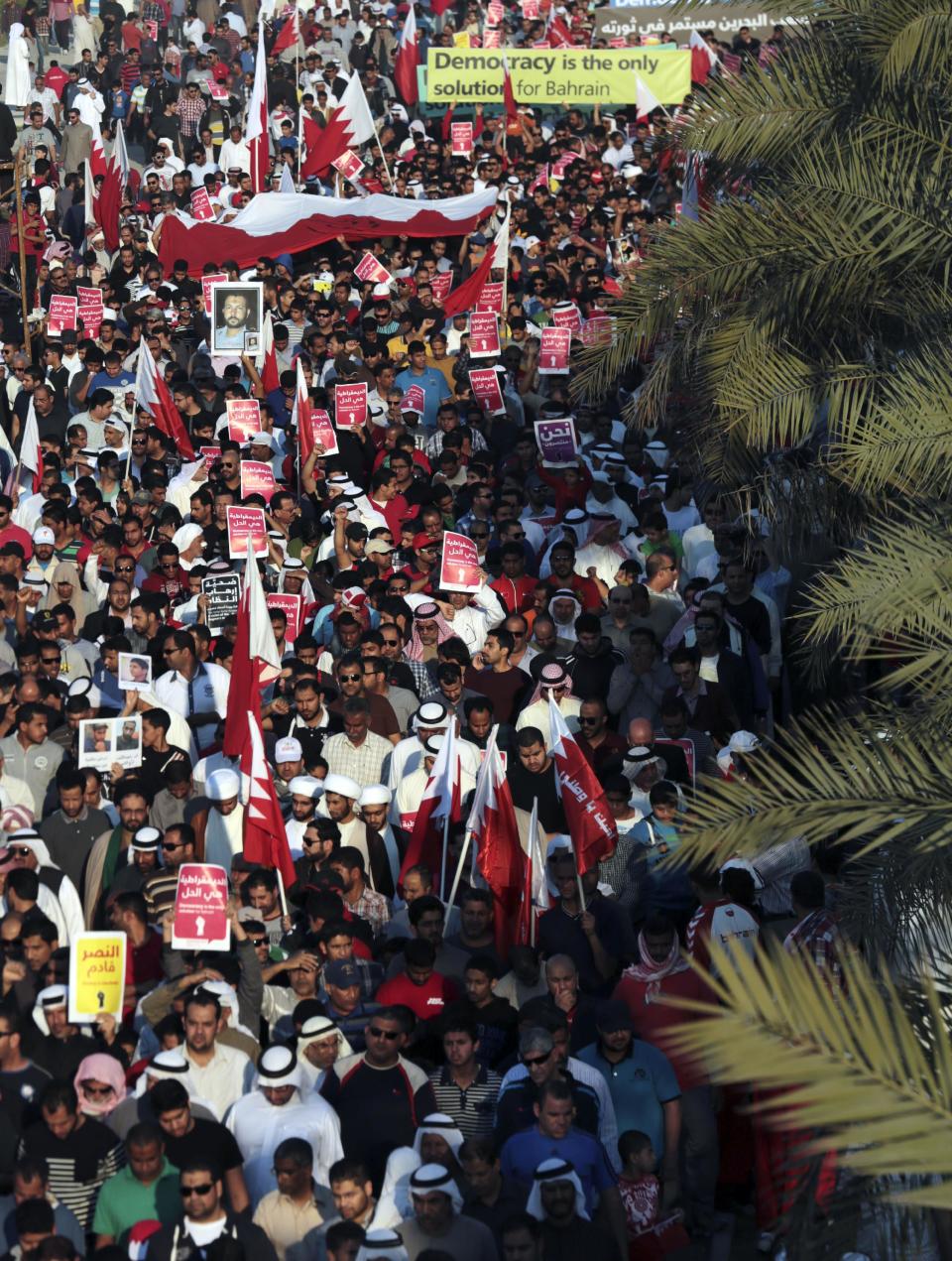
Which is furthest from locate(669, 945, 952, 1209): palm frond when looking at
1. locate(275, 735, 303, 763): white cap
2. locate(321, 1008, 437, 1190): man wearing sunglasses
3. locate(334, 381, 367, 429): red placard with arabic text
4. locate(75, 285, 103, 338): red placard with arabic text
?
locate(75, 285, 103, 338): red placard with arabic text

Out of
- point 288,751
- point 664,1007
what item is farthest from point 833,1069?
point 288,751

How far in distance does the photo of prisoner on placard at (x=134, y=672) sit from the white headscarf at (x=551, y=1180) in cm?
524

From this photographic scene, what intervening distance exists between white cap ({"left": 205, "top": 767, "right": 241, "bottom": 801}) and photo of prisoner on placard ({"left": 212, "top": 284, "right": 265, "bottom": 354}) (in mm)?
8254

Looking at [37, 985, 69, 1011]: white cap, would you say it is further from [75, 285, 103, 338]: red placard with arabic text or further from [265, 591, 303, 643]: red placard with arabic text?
[75, 285, 103, 338]: red placard with arabic text

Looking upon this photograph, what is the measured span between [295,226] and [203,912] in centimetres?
1501

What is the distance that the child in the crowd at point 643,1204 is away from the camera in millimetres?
8758

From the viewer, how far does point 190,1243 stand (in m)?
8.06

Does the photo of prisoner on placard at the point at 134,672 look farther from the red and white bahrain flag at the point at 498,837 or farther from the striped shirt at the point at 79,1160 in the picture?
the striped shirt at the point at 79,1160

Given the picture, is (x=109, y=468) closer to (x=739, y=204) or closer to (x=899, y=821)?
(x=739, y=204)

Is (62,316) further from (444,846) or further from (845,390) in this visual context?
(444,846)

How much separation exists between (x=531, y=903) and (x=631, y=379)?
9317 millimetres

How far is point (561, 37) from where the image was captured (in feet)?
105

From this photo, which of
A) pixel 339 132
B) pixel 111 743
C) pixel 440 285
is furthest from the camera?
pixel 339 132

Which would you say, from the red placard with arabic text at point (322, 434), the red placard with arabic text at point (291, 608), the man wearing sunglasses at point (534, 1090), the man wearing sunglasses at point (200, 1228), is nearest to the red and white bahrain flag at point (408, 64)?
the red placard with arabic text at point (322, 434)
